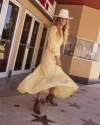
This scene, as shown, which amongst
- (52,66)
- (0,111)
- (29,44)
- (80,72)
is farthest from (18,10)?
(80,72)

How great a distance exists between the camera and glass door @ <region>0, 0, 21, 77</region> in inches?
163

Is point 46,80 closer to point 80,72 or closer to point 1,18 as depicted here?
point 1,18

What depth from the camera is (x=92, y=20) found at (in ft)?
23.5

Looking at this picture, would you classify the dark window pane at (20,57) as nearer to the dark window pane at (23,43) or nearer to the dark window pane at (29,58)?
the dark window pane at (23,43)

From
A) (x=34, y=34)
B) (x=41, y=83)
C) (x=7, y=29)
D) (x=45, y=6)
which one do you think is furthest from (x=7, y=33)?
(x=41, y=83)

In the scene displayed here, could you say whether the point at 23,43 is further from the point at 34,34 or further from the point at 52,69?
the point at 52,69

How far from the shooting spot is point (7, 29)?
447 cm

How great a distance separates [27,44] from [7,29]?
5.15 ft

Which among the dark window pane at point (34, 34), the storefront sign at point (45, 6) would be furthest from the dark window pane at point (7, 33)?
the dark window pane at point (34, 34)

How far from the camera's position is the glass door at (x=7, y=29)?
4.15 m

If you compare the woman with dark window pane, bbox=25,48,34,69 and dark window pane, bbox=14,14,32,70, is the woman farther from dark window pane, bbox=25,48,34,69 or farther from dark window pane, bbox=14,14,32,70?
dark window pane, bbox=25,48,34,69

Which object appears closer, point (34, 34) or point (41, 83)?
point (41, 83)

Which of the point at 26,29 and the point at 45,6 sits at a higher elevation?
the point at 45,6

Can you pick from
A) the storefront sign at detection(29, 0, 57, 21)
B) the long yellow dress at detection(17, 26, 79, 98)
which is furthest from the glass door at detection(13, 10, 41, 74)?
the long yellow dress at detection(17, 26, 79, 98)
